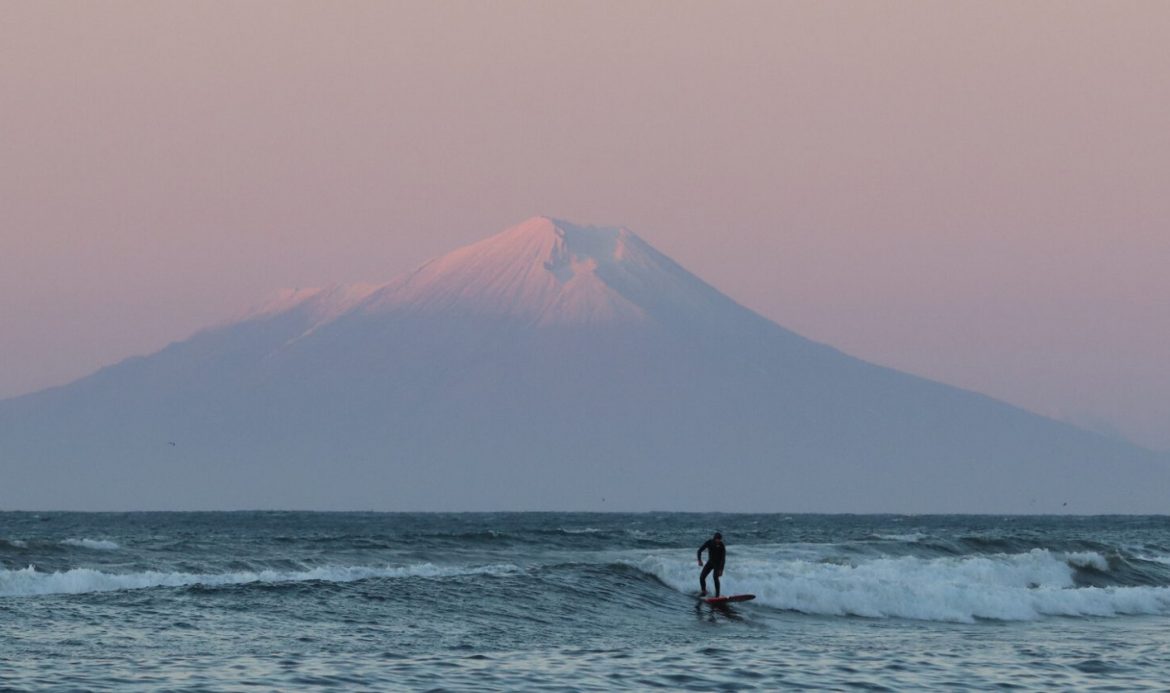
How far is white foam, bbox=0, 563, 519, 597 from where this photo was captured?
35125 mm

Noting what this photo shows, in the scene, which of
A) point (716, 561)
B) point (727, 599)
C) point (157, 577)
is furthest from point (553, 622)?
point (157, 577)

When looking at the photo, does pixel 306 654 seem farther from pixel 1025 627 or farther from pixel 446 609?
pixel 1025 627

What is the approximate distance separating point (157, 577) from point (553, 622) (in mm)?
10908

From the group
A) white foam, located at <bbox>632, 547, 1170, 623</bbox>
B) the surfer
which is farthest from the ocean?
the surfer

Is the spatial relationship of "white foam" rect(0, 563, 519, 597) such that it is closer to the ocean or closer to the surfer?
the ocean

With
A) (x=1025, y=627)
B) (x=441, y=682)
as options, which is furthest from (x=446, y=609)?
(x=1025, y=627)

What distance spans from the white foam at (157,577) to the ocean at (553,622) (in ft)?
0.22

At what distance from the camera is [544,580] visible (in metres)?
38.2

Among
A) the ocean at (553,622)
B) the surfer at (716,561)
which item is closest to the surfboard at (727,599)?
the surfer at (716,561)

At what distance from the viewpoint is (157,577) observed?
38344 mm

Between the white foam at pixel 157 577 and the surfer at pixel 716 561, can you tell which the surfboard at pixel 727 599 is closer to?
the surfer at pixel 716 561

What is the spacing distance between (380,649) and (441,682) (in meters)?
3.73

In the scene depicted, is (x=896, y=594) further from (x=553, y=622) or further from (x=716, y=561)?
(x=553, y=622)

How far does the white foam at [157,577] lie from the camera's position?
35125mm
